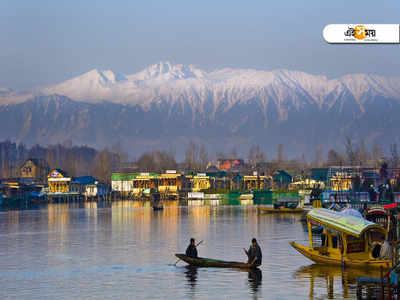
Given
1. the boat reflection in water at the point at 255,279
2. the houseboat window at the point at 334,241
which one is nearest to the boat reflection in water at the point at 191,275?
the boat reflection in water at the point at 255,279

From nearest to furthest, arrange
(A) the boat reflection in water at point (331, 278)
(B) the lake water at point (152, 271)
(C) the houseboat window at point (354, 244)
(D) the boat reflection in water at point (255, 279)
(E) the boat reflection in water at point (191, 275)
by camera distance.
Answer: (A) the boat reflection in water at point (331, 278), (B) the lake water at point (152, 271), (D) the boat reflection in water at point (255, 279), (E) the boat reflection in water at point (191, 275), (C) the houseboat window at point (354, 244)

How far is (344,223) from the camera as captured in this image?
46.9m

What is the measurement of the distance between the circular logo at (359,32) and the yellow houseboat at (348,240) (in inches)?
711

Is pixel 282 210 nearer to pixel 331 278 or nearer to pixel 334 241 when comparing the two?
pixel 334 241

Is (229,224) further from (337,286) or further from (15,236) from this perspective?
(337,286)

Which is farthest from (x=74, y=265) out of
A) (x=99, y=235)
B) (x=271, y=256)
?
(x=99, y=235)

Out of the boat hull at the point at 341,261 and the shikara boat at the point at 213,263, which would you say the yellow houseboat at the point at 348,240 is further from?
the shikara boat at the point at 213,263

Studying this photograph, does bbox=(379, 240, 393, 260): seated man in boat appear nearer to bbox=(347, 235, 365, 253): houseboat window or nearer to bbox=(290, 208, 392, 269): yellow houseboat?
bbox=(290, 208, 392, 269): yellow houseboat

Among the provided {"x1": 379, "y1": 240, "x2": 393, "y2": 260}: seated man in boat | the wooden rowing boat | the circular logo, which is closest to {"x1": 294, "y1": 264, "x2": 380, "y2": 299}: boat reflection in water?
{"x1": 379, "y1": 240, "x2": 393, "y2": 260}: seated man in boat

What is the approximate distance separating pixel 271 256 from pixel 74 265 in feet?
52.7

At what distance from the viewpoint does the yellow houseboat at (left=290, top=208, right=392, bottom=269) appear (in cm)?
4544

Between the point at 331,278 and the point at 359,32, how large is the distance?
1992 cm

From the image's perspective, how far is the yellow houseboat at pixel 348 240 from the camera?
4544 centimetres

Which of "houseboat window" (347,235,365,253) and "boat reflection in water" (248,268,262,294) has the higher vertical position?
"houseboat window" (347,235,365,253)
